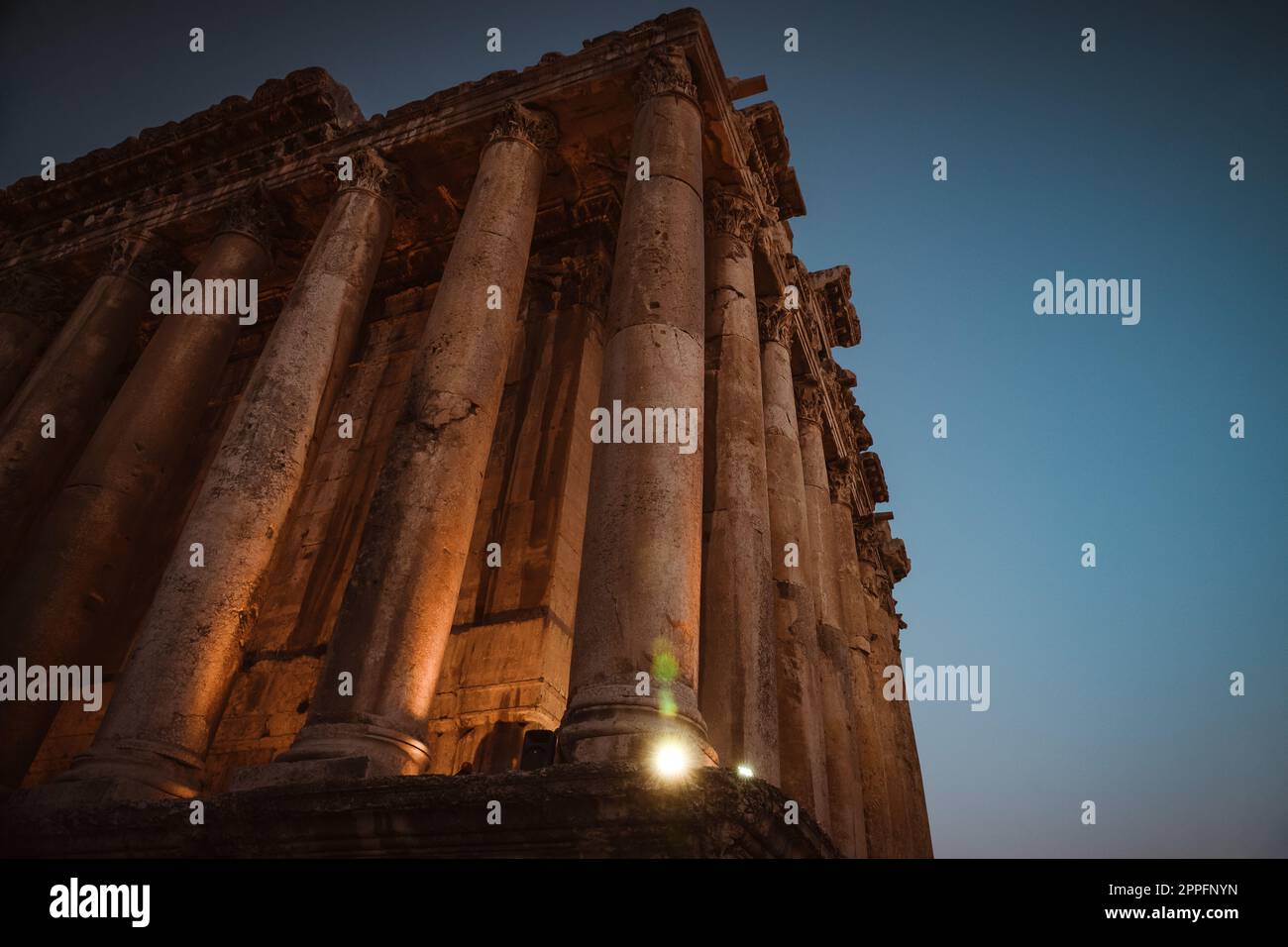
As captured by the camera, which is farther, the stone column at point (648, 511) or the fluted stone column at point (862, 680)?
the fluted stone column at point (862, 680)

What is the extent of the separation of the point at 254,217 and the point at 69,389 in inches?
184

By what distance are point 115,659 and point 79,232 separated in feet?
32.8

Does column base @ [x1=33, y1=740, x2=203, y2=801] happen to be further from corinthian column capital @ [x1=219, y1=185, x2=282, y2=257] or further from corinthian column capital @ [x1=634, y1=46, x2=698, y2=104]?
corinthian column capital @ [x1=634, y1=46, x2=698, y2=104]

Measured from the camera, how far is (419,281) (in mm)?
18203

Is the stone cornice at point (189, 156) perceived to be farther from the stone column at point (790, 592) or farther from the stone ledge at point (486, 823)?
the stone ledge at point (486, 823)

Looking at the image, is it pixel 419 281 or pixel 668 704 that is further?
pixel 419 281

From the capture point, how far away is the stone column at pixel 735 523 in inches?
385

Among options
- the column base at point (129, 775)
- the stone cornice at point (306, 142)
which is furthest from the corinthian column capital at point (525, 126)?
the column base at point (129, 775)

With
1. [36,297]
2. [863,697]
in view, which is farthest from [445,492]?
[36,297]

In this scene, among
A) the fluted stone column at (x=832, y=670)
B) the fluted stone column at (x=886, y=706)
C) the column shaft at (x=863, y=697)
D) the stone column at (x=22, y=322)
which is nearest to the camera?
the fluted stone column at (x=832, y=670)

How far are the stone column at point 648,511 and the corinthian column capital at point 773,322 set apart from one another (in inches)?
214
